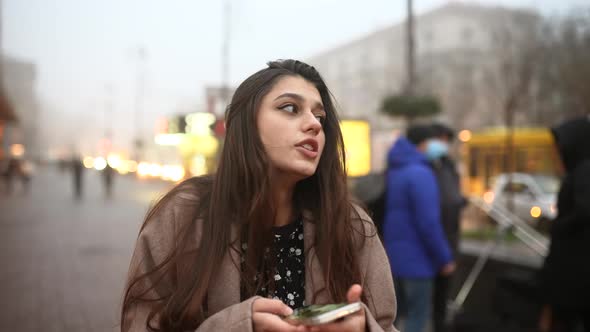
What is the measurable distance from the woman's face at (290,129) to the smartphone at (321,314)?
43 centimetres

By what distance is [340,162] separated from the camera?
184 centimetres

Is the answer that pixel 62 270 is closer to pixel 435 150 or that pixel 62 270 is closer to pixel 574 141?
pixel 435 150

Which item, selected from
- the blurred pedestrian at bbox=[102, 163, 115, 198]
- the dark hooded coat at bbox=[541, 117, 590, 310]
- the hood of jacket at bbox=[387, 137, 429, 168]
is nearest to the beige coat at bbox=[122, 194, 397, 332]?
the dark hooded coat at bbox=[541, 117, 590, 310]

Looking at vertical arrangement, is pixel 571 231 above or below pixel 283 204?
below

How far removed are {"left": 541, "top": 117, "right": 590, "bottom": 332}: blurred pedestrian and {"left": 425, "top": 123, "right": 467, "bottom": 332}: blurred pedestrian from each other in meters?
1.12

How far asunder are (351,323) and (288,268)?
37 cm

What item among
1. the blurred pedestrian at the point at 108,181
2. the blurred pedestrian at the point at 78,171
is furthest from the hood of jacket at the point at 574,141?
the blurred pedestrian at the point at 108,181

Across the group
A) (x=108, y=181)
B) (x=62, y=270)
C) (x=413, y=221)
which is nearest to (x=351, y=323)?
(x=413, y=221)

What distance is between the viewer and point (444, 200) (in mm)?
4832

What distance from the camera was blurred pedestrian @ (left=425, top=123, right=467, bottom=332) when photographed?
480 cm

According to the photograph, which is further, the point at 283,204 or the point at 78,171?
the point at 78,171

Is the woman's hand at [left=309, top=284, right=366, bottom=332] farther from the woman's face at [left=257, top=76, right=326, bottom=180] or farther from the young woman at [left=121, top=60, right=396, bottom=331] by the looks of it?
the woman's face at [left=257, top=76, right=326, bottom=180]

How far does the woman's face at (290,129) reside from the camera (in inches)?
64.2

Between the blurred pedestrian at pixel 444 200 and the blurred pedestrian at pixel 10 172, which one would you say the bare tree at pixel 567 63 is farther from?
the blurred pedestrian at pixel 10 172
